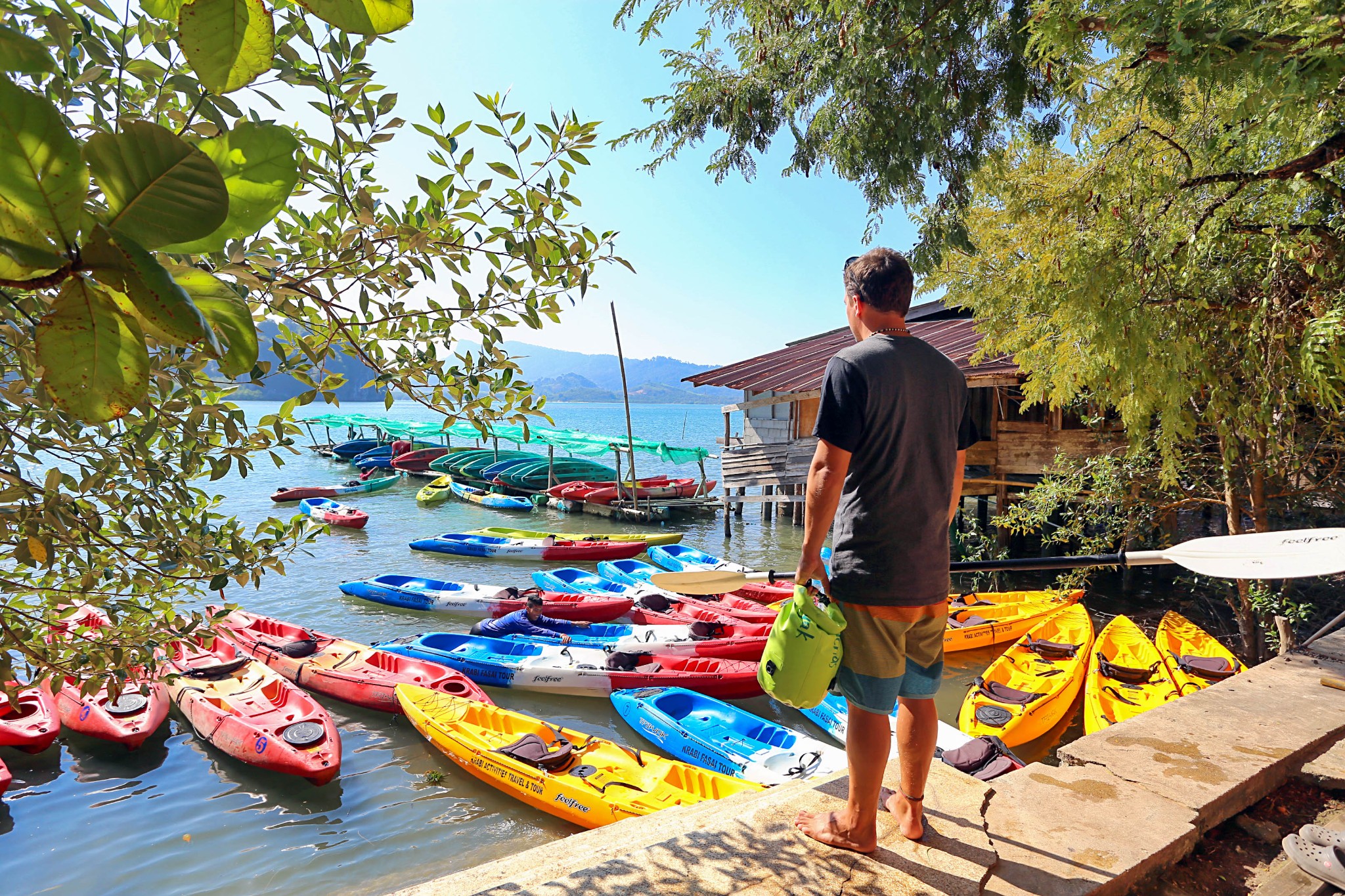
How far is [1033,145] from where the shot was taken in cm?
738

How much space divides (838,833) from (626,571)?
1349 cm

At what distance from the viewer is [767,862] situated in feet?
8.77

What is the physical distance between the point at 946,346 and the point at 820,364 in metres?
4.06

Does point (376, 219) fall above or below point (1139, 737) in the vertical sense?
above

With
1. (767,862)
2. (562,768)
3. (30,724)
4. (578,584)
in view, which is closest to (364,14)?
(767,862)

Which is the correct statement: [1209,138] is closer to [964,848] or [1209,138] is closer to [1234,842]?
[1234,842]

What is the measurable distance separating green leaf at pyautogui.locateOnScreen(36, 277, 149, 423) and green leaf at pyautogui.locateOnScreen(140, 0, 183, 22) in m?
0.36

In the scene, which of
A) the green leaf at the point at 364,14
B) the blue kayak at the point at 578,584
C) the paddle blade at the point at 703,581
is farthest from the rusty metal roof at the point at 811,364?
the green leaf at the point at 364,14

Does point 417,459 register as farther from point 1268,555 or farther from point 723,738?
point 1268,555

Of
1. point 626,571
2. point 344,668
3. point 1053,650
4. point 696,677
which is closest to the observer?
point 696,677

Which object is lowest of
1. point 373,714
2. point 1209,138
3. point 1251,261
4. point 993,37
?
point 373,714

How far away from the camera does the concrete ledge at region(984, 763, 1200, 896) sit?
2.65 metres

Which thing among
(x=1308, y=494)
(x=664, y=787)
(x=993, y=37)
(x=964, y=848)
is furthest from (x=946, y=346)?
(x=964, y=848)

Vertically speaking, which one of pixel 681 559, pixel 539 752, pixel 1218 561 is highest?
pixel 1218 561
